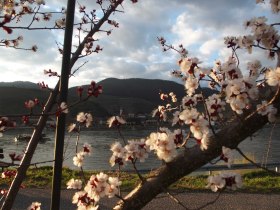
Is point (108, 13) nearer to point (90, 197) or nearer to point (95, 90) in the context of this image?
point (95, 90)

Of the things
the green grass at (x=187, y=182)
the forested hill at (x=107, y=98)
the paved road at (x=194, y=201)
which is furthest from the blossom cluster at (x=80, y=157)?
the forested hill at (x=107, y=98)

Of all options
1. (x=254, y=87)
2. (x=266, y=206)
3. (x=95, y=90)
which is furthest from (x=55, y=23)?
(x=266, y=206)

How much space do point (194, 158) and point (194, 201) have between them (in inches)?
348

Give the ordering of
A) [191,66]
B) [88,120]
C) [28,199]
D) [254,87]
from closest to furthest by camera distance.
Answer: [254,87] → [191,66] → [88,120] → [28,199]

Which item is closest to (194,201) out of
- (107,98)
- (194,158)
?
(194,158)

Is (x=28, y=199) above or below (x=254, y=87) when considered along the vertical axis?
below

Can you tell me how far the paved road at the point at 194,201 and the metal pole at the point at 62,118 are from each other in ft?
23.7

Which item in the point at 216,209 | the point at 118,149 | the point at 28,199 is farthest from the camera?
the point at 28,199

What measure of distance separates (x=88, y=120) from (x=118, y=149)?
102cm

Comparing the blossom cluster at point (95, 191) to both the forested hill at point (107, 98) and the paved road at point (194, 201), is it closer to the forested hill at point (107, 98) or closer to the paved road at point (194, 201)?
the paved road at point (194, 201)

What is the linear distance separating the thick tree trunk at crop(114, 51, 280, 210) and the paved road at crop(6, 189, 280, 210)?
7.95 m

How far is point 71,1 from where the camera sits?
3172 mm

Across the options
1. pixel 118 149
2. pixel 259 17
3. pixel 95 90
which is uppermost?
pixel 259 17

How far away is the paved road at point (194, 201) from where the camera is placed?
1016 cm
